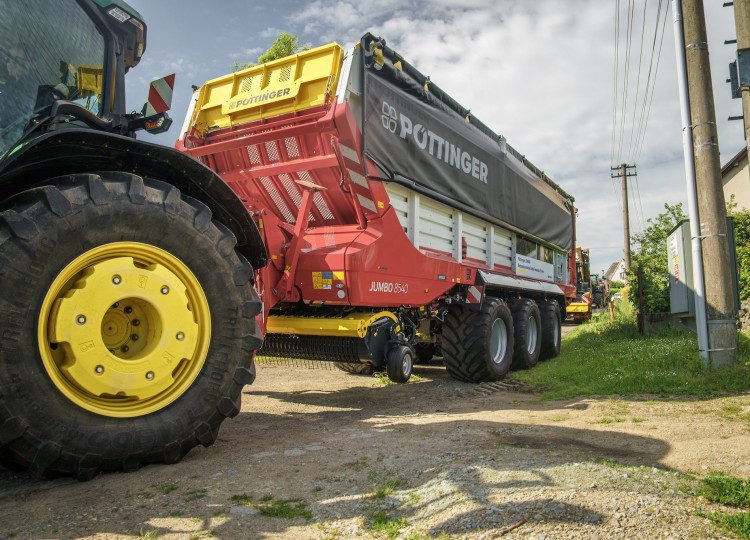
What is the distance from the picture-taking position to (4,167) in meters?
2.41

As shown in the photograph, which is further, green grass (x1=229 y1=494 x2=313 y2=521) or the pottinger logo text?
the pottinger logo text

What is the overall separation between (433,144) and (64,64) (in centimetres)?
407

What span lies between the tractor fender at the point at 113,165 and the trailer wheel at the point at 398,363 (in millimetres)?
2040

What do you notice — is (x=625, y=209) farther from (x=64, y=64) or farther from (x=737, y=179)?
(x=64, y=64)

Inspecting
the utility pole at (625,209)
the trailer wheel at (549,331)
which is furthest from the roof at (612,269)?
the trailer wheel at (549,331)

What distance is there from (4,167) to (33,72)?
568 millimetres

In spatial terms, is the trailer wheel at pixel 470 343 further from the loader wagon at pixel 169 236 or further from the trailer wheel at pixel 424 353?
the trailer wheel at pixel 424 353

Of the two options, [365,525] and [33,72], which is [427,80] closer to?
[33,72]

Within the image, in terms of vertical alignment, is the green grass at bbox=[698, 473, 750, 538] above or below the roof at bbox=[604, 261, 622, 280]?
below

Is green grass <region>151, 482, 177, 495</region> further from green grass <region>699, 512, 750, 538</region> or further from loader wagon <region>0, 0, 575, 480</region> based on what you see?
green grass <region>699, 512, 750, 538</region>

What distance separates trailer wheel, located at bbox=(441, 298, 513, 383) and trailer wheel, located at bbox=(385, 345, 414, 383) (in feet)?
5.51

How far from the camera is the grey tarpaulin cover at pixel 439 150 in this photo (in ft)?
17.3

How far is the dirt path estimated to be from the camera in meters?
2.18

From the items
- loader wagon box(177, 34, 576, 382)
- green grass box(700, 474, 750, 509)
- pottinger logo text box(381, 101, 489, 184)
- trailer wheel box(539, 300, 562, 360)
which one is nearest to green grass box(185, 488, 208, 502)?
loader wagon box(177, 34, 576, 382)
